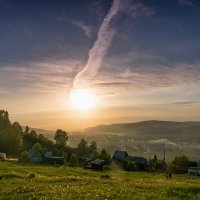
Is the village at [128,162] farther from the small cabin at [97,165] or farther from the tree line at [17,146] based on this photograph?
the small cabin at [97,165]

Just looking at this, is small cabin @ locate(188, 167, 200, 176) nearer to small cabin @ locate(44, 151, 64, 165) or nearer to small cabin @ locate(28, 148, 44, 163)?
small cabin @ locate(44, 151, 64, 165)

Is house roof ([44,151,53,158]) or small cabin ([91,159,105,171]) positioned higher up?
house roof ([44,151,53,158])

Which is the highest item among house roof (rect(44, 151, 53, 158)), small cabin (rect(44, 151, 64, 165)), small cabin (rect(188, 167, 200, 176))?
house roof (rect(44, 151, 53, 158))

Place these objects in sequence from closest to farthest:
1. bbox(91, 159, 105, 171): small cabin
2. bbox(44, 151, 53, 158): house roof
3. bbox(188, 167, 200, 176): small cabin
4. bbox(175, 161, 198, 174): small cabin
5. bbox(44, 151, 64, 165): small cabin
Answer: bbox(91, 159, 105, 171): small cabin → bbox(188, 167, 200, 176): small cabin → bbox(175, 161, 198, 174): small cabin → bbox(44, 151, 64, 165): small cabin → bbox(44, 151, 53, 158): house roof

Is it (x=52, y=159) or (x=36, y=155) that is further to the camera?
(x=52, y=159)

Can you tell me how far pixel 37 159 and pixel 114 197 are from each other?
14451 cm

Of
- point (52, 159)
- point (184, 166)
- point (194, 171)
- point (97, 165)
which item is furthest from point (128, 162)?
point (52, 159)

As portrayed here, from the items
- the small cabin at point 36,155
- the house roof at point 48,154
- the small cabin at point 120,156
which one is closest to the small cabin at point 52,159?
the house roof at point 48,154

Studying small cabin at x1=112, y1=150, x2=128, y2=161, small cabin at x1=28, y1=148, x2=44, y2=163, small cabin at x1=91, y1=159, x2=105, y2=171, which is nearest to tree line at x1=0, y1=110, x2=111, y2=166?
small cabin at x1=28, y1=148, x2=44, y2=163

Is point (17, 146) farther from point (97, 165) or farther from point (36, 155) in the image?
point (97, 165)

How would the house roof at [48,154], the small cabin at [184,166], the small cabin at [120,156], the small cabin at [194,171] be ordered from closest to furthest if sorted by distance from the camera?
the small cabin at [194,171] < the small cabin at [184,166] < the house roof at [48,154] < the small cabin at [120,156]

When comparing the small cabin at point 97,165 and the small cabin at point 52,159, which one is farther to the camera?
the small cabin at point 52,159

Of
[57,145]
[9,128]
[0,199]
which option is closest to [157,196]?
[0,199]

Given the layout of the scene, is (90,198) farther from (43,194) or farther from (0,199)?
(0,199)
